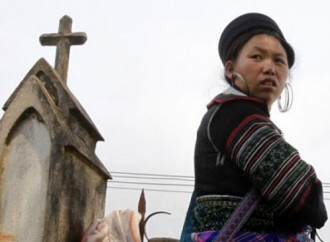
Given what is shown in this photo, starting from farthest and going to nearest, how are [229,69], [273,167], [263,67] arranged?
[229,69] < [263,67] < [273,167]

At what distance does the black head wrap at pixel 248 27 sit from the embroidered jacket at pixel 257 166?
32cm

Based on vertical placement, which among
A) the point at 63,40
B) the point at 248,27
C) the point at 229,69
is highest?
the point at 63,40

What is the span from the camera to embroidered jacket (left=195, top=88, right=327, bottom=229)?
184 centimetres

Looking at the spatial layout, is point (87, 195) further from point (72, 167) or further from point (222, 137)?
point (222, 137)

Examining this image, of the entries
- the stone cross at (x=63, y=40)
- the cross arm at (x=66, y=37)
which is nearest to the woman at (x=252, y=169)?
the stone cross at (x=63, y=40)

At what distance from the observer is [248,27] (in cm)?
222

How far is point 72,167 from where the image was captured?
5.44 metres

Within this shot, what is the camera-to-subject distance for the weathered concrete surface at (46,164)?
518 cm

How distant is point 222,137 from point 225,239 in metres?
0.38

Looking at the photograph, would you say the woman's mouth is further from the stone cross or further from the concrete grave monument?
the stone cross

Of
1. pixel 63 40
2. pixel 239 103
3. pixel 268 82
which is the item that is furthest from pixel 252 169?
pixel 63 40

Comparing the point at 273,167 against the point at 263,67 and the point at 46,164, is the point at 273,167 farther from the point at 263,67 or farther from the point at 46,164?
the point at 46,164

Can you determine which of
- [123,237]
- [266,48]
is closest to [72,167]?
[123,237]

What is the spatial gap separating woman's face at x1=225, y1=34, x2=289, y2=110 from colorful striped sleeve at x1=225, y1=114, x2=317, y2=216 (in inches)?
10.5
